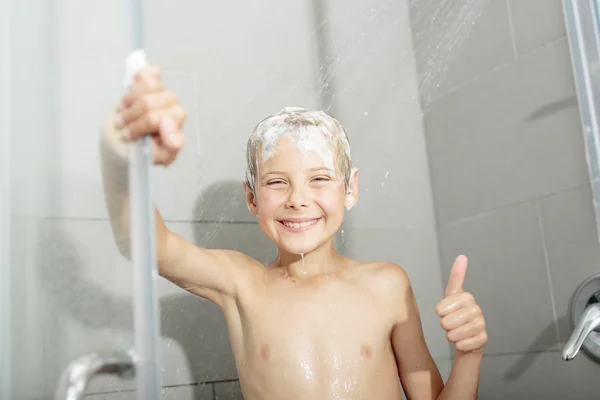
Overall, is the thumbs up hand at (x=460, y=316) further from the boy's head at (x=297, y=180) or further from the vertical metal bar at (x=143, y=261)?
the vertical metal bar at (x=143, y=261)

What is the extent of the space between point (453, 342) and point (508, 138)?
1.95ft

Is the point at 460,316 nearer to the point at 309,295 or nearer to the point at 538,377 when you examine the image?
the point at 309,295

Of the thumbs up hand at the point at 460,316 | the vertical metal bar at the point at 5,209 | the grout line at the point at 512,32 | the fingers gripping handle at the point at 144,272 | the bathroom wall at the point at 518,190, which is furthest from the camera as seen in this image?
the grout line at the point at 512,32

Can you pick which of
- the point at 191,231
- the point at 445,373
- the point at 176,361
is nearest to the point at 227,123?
the point at 191,231

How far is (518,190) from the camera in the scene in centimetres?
130

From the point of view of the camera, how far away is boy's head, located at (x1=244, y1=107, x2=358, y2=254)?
1.00 meters

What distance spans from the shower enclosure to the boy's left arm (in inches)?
12.2

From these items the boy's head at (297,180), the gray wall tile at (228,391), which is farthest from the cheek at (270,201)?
the gray wall tile at (228,391)

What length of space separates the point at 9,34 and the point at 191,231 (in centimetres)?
56

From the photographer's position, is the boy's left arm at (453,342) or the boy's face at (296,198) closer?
the boy's left arm at (453,342)

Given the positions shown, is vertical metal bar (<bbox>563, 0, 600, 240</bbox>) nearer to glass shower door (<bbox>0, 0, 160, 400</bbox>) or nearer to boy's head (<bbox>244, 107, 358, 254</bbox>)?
boy's head (<bbox>244, 107, 358, 254</bbox>)

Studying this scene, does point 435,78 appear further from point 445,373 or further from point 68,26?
point 68,26

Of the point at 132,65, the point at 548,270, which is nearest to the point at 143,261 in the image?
the point at 132,65

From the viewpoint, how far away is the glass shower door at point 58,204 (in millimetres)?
496
